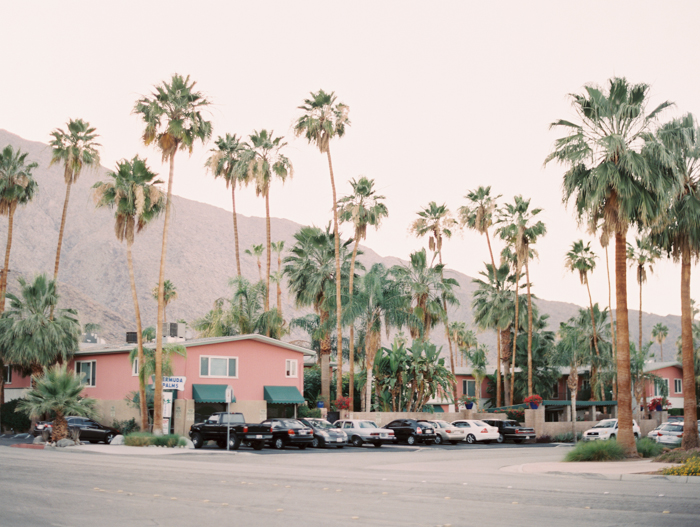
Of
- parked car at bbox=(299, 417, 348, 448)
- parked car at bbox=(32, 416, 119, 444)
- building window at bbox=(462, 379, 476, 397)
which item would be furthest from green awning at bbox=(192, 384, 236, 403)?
building window at bbox=(462, 379, 476, 397)

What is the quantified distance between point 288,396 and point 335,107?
60.2 feet

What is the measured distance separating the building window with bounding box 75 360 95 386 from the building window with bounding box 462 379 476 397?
34401 millimetres

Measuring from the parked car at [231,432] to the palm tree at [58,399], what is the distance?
4962mm

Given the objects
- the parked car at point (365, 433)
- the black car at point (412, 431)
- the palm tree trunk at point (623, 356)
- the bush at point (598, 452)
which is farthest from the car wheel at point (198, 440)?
the palm tree trunk at point (623, 356)

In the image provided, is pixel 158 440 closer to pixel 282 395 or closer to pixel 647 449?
pixel 282 395

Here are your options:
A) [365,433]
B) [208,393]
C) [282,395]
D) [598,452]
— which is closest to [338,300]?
[282,395]

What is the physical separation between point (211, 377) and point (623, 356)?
2351 cm

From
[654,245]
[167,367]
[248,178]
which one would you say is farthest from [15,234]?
[654,245]

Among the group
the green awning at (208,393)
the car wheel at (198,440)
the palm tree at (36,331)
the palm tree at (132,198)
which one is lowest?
the car wheel at (198,440)

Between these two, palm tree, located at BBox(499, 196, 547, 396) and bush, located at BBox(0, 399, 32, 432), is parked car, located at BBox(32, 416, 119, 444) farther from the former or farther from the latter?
palm tree, located at BBox(499, 196, 547, 396)

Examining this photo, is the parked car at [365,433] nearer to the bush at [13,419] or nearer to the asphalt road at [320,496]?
the asphalt road at [320,496]

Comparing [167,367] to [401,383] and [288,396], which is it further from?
[401,383]

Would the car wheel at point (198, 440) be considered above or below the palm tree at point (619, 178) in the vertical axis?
below

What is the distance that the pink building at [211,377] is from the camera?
129 ft
